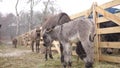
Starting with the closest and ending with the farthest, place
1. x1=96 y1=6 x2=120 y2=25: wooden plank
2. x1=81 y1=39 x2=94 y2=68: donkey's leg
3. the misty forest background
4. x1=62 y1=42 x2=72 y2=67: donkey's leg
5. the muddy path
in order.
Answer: x1=81 y1=39 x2=94 y2=68: donkey's leg < x1=62 y1=42 x2=72 y2=67: donkey's leg < x1=96 y1=6 x2=120 y2=25: wooden plank < the muddy path < the misty forest background

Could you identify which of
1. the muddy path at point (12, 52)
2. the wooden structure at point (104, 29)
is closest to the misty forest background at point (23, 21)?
the muddy path at point (12, 52)

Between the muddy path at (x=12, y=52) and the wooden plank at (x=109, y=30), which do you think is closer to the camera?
the wooden plank at (x=109, y=30)

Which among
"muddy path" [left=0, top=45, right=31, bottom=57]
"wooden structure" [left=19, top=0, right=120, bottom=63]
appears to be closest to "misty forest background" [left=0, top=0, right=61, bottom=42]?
"muddy path" [left=0, top=45, right=31, bottom=57]

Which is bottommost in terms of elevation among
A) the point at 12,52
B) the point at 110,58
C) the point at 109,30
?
the point at 12,52

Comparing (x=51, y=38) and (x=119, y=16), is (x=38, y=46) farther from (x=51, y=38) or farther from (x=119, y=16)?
(x=119, y=16)

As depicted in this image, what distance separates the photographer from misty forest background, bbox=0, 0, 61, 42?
32319 mm

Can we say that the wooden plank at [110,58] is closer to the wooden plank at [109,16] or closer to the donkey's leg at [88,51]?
the wooden plank at [109,16]

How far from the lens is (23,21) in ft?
157

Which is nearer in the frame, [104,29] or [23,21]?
[104,29]

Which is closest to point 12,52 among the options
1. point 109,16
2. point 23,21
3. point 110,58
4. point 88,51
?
point 110,58

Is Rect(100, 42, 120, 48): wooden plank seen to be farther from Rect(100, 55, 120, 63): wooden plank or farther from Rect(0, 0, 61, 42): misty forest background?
Rect(0, 0, 61, 42): misty forest background

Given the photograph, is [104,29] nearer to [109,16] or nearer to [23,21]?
[109,16]

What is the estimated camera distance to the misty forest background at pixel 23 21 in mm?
32319

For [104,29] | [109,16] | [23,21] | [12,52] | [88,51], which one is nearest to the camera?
[88,51]
